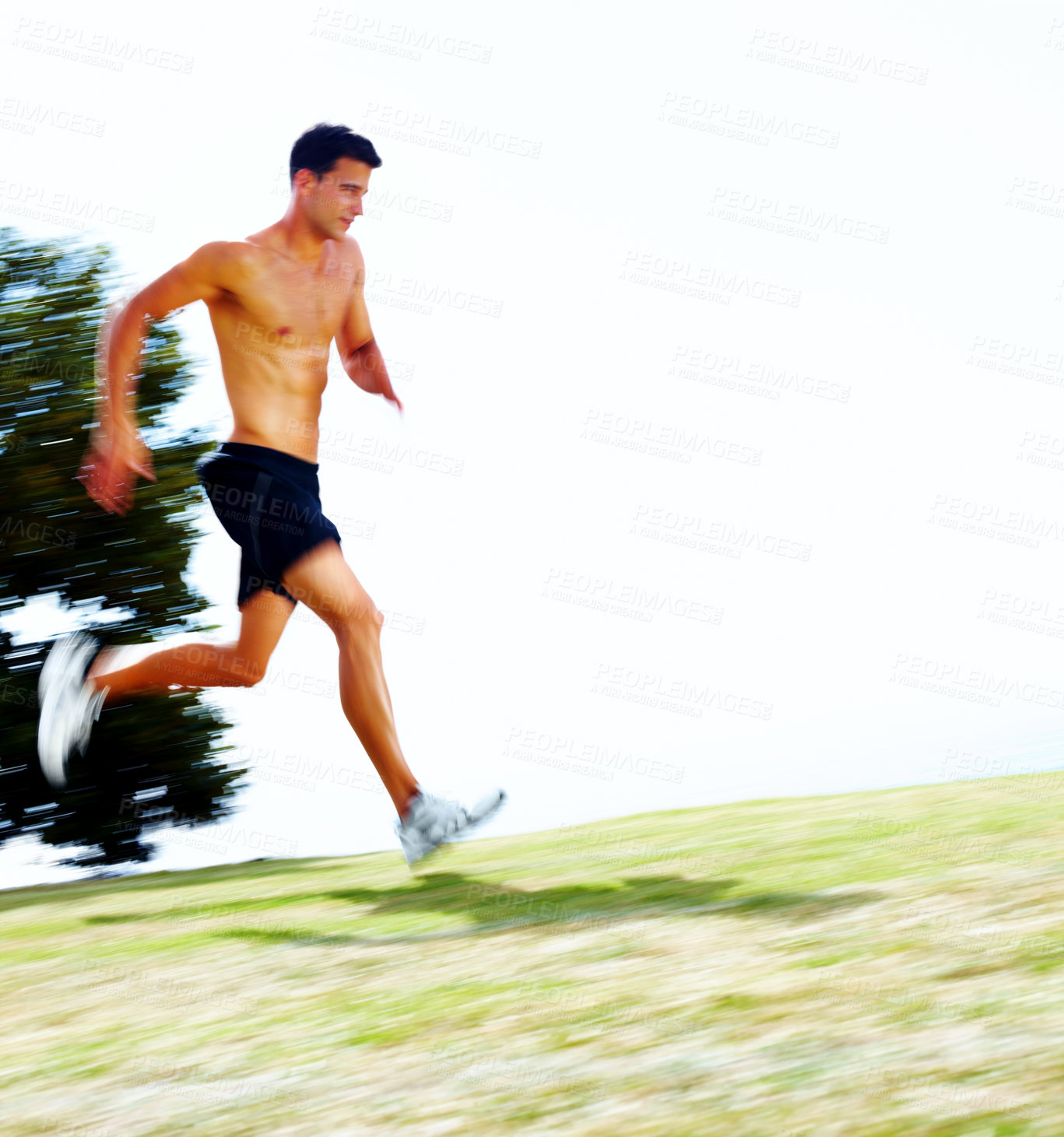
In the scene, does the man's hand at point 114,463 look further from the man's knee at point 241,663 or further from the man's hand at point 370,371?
the man's hand at point 370,371

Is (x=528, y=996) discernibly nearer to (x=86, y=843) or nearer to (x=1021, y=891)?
(x=1021, y=891)

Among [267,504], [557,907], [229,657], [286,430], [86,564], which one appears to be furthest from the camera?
[86,564]

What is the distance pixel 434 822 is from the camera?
200 inches

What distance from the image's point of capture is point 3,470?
440 inches

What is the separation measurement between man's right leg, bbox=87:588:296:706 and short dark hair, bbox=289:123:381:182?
1972mm

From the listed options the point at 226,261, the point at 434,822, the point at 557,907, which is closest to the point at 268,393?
the point at 226,261

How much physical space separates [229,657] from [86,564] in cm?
638

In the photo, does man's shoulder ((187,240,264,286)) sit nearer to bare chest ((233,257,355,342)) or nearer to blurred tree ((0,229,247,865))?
bare chest ((233,257,355,342))

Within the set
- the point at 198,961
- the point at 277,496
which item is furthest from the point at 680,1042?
the point at 277,496

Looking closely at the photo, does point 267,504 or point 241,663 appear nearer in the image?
point 267,504

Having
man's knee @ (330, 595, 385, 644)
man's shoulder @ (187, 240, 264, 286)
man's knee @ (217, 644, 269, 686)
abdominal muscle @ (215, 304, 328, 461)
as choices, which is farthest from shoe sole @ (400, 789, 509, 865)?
man's shoulder @ (187, 240, 264, 286)

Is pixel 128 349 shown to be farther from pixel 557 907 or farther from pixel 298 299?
pixel 557 907

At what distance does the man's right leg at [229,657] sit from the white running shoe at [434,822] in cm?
114

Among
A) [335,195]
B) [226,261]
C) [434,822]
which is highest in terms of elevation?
[335,195]
